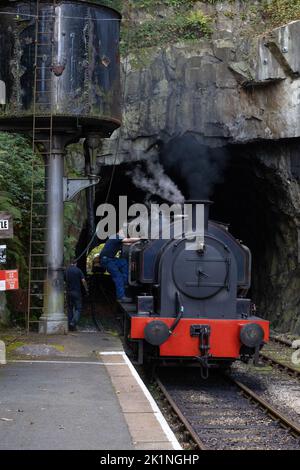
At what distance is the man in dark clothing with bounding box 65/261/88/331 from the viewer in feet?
46.9

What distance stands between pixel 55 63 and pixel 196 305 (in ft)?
16.3

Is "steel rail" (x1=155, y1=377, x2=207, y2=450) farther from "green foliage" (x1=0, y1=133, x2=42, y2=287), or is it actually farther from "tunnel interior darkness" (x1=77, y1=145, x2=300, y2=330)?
"tunnel interior darkness" (x1=77, y1=145, x2=300, y2=330)

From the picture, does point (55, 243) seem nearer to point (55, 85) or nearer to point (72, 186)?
point (72, 186)

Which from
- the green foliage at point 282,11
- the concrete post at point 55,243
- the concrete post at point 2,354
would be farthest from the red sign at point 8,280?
the green foliage at point 282,11

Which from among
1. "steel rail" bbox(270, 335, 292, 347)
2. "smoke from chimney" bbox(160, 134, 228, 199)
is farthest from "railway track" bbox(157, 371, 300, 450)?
"smoke from chimney" bbox(160, 134, 228, 199)

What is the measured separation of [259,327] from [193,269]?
1.29 m

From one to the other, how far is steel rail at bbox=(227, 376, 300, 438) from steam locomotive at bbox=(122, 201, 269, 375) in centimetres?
49

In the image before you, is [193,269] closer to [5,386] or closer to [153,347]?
[153,347]

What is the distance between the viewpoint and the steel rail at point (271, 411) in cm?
834

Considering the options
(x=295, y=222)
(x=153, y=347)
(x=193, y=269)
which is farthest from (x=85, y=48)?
(x=295, y=222)

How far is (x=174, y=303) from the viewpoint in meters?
10.8

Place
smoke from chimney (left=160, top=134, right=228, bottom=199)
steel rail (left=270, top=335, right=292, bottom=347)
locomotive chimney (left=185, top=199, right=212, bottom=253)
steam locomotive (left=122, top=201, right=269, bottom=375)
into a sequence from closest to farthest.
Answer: steam locomotive (left=122, top=201, right=269, bottom=375), locomotive chimney (left=185, top=199, right=212, bottom=253), steel rail (left=270, top=335, right=292, bottom=347), smoke from chimney (left=160, top=134, right=228, bottom=199)

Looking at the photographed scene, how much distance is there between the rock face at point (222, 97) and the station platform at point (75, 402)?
28.6ft

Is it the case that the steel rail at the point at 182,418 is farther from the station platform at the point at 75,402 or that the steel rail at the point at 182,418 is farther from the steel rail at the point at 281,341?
the steel rail at the point at 281,341
